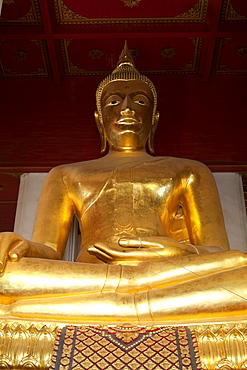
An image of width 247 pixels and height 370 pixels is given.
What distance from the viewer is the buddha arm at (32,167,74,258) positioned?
8.95ft

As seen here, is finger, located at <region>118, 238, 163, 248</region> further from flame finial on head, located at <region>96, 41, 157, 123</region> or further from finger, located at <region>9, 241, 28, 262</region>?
flame finial on head, located at <region>96, 41, 157, 123</region>

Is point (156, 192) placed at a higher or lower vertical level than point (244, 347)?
higher

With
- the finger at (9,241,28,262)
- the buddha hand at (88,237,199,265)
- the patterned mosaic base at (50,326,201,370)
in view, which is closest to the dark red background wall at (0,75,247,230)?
the buddha hand at (88,237,199,265)

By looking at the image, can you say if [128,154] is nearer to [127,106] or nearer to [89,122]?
[127,106]

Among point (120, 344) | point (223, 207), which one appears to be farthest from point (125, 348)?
point (223, 207)

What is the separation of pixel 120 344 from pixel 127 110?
1734 mm

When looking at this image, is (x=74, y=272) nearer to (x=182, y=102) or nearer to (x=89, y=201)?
(x=89, y=201)

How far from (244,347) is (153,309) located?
0.35 meters

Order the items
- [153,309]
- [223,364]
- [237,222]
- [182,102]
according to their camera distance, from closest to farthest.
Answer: [223,364] < [153,309] < [237,222] < [182,102]

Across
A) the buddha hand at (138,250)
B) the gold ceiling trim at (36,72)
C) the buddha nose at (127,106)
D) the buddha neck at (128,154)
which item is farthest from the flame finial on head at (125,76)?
the buddha hand at (138,250)

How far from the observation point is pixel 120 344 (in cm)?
182

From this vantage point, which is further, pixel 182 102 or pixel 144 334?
pixel 182 102

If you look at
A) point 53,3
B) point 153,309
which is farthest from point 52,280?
point 53,3

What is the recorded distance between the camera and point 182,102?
459 centimetres
